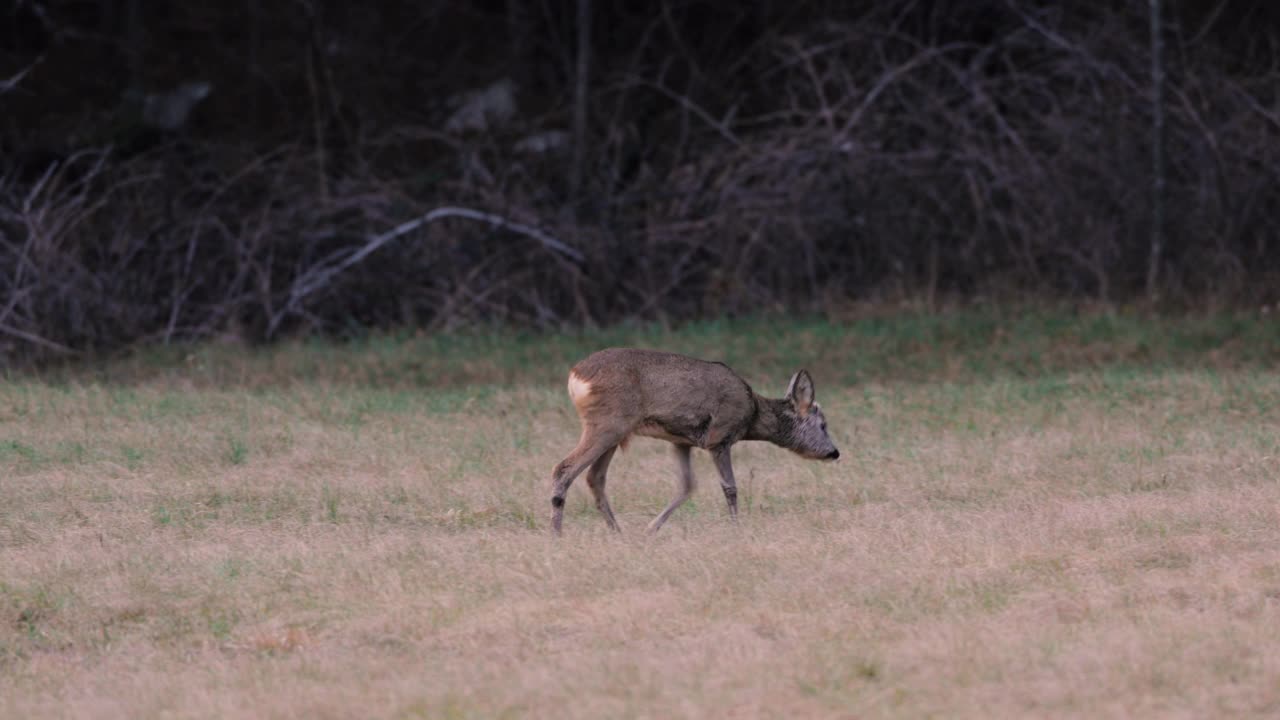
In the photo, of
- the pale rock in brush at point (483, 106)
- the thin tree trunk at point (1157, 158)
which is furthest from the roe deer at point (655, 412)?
the pale rock in brush at point (483, 106)

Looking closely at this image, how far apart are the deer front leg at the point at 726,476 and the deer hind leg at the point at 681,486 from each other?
17 cm

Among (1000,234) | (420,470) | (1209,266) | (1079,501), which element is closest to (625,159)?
(1000,234)

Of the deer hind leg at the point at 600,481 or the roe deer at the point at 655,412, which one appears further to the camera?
the deer hind leg at the point at 600,481

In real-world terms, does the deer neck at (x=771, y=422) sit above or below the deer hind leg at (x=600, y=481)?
above

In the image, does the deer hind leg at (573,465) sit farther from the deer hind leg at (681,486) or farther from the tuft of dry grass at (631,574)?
the deer hind leg at (681,486)

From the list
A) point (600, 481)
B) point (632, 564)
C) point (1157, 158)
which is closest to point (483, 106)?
point (1157, 158)

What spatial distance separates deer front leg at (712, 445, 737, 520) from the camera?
9383mm

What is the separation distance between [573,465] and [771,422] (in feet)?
4.61

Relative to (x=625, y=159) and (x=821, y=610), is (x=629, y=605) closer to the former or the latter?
(x=821, y=610)

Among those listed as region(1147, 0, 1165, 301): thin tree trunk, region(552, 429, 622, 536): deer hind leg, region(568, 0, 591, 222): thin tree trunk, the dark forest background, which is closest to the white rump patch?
region(552, 429, 622, 536): deer hind leg

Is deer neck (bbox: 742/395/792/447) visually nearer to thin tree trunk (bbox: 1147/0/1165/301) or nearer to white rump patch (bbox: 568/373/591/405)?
white rump patch (bbox: 568/373/591/405)

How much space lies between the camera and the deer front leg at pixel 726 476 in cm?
938

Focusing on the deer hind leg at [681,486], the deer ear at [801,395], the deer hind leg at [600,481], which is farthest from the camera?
the deer ear at [801,395]

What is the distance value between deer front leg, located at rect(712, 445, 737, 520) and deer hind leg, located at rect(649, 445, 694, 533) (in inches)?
6.8
